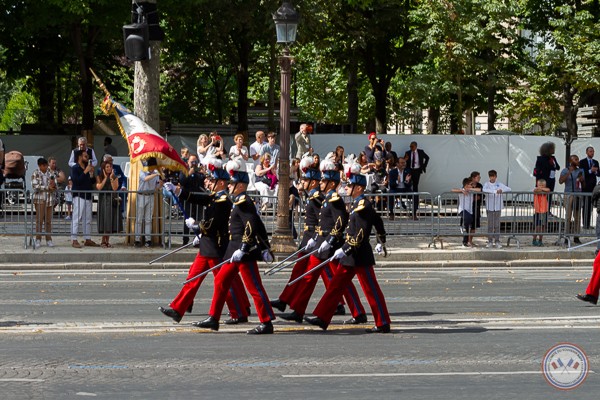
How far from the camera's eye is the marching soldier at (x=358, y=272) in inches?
505

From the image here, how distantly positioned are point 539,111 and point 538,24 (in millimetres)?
3073

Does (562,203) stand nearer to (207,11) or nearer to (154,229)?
(154,229)

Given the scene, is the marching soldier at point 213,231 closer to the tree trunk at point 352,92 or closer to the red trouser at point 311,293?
the red trouser at point 311,293

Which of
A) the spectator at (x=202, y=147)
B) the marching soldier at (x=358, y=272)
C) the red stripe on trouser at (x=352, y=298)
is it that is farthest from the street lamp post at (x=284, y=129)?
the marching soldier at (x=358, y=272)

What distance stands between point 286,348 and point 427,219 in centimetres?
1126

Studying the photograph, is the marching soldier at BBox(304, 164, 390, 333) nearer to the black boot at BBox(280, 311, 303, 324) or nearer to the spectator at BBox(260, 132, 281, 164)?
the black boot at BBox(280, 311, 303, 324)

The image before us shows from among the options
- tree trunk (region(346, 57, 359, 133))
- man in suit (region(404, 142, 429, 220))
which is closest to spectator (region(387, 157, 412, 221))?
man in suit (region(404, 142, 429, 220))

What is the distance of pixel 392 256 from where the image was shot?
21.7 meters

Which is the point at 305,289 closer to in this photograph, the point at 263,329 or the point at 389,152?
the point at 263,329

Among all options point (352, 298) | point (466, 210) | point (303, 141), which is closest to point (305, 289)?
point (352, 298)

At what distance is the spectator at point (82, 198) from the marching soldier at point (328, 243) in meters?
8.52

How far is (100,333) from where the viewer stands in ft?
41.5

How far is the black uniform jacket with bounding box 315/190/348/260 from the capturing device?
13414 millimetres

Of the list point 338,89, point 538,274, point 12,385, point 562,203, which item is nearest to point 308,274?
point 12,385
